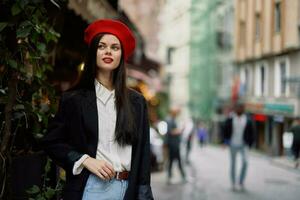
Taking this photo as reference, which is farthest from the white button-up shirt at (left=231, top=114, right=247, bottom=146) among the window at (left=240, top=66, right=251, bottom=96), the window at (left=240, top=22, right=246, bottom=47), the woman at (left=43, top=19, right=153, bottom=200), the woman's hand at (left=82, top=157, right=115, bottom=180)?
the window at (left=240, top=66, right=251, bottom=96)

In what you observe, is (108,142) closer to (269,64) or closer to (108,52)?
(108,52)

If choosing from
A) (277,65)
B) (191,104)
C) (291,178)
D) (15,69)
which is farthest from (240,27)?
(15,69)

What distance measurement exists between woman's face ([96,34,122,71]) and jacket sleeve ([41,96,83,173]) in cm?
24

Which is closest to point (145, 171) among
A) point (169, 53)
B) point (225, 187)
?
point (225, 187)

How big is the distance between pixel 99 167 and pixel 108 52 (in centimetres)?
56

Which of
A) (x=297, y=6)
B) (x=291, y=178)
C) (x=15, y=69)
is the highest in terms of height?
(x=297, y=6)

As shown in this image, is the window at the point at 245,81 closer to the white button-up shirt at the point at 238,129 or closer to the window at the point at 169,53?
the window at the point at 169,53

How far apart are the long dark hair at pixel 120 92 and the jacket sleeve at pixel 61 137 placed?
144 millimetres

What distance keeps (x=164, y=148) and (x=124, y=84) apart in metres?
12.0

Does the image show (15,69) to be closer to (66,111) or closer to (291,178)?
(66,111)

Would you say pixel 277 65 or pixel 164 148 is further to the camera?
pixel 277 65

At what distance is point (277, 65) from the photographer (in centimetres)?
2200

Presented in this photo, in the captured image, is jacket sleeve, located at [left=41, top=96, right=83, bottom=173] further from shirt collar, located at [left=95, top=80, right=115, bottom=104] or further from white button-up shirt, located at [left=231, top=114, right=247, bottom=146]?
white button-up shirt, located at [left=231, top=114, right=247, bottom=146]

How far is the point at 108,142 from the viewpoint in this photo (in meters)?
2.85
